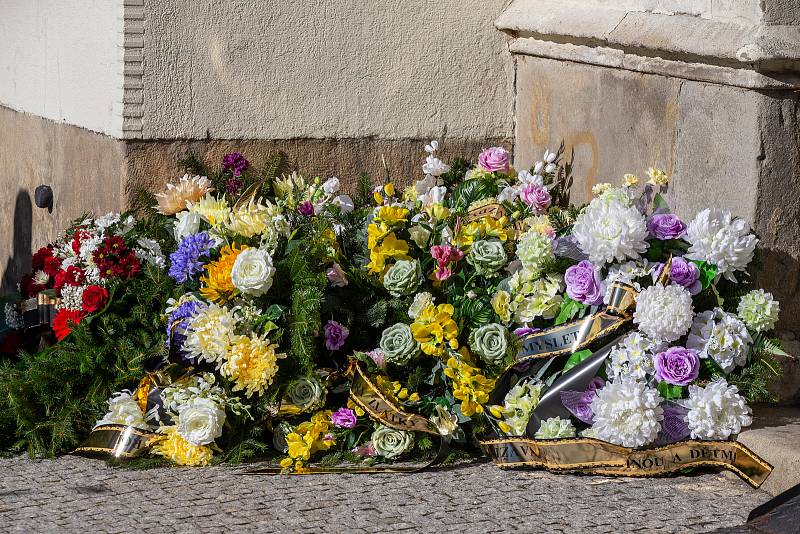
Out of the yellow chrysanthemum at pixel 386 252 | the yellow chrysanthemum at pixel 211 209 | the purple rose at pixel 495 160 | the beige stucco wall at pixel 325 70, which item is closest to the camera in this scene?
the yellow chrysanthemum at pixel 386 252

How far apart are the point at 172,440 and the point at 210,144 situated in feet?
5.52

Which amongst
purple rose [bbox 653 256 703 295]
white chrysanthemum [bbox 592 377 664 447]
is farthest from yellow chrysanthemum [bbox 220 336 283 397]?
purple rose [bbox 653 256 703 295]

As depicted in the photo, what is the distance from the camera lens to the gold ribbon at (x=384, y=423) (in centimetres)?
392

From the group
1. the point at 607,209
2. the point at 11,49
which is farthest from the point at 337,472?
the point at 11,49

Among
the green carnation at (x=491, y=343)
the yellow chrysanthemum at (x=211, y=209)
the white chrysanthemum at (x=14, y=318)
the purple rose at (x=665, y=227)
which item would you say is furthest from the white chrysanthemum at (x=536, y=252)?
the white chrysanthemum at (x=14, y=318)

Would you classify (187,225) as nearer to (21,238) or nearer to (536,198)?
(536,198)

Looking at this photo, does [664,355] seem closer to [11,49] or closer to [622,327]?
[622,327]

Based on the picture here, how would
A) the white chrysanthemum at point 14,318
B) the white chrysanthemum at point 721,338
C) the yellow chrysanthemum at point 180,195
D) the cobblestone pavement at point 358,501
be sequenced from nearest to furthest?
the cobblestone pavement at point 358,501 < the white chrysanthemum at point 721,338 < the yellow chrysanthemum at point 180,195 < the white chrysanthemum at point 14,318

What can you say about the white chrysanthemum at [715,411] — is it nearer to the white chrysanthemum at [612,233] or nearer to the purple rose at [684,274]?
the purple rose at [684,274]

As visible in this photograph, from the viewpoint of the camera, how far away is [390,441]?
4.00 metres

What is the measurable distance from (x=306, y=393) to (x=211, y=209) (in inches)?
38.9

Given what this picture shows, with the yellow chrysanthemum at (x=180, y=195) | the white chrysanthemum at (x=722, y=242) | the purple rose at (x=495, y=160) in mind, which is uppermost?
the purple rose at (x=495, y=160)

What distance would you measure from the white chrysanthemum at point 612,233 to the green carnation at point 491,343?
43 centimetres

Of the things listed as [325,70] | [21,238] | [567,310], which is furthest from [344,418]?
[21,238]
